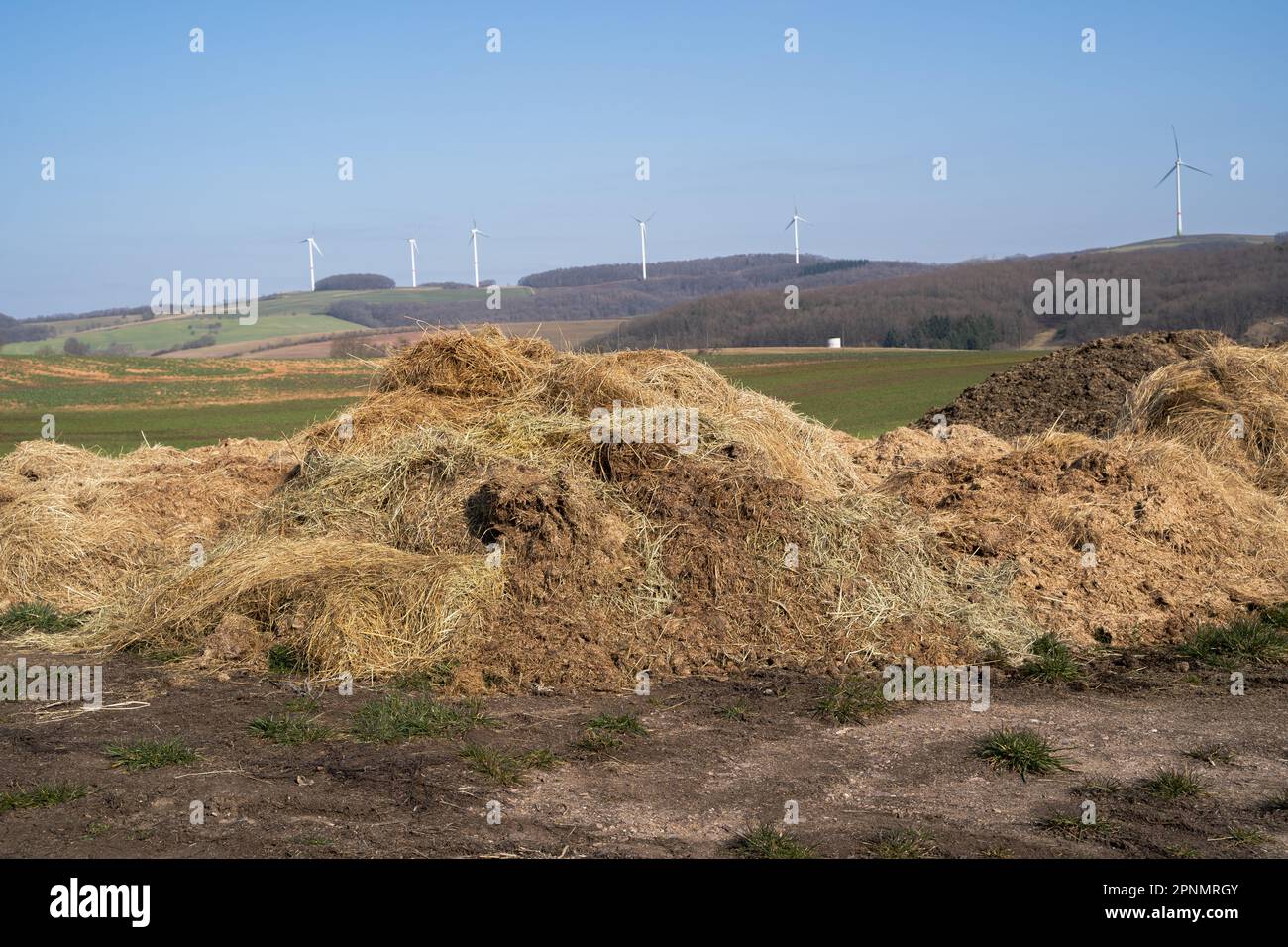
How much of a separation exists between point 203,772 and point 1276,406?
34.7 feet

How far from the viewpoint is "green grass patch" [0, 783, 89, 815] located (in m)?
4.91

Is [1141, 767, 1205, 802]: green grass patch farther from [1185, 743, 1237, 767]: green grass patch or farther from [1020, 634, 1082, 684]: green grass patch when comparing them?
[1020, 634, 1082, 684]: green grass patch

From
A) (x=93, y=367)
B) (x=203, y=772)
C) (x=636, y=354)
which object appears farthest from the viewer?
(x=93, y=367)

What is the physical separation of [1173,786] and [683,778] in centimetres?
222

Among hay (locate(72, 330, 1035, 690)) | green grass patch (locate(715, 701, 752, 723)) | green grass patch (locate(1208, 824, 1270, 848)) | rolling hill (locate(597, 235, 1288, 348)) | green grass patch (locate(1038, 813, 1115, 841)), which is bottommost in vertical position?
green grass patch (locate(1038, 813, 1115, 841))

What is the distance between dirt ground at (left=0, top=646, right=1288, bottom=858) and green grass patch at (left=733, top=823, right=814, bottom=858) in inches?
2.3

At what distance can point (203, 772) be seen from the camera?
5328 millimetres

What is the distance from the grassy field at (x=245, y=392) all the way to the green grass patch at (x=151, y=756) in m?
17.1

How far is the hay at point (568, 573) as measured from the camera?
702 centimetres
